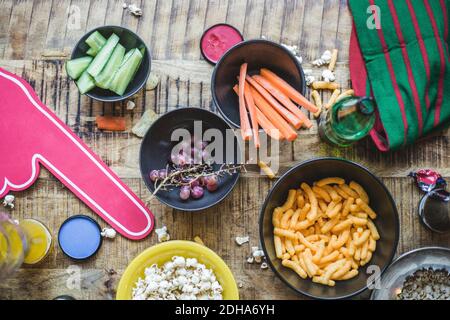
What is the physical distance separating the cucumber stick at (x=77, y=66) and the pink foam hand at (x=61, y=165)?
0.15 metres

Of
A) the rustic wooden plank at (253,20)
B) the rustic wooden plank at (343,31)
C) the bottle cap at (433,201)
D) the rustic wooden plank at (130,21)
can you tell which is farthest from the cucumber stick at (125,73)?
the bottle cap at (433,201)

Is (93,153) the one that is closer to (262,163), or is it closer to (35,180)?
(35,180)

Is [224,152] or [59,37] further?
[59,37]

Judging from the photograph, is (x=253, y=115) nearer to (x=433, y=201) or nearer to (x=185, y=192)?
(x=185, y=192)

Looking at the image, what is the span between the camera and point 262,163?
1542 millimetres

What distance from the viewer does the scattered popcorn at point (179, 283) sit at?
4.71 ft

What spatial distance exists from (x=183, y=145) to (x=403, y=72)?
2.13 ft

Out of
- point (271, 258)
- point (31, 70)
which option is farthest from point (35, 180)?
point (271, 258)

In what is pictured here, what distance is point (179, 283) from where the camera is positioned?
4.71 feet

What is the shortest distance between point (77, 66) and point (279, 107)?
56 cm

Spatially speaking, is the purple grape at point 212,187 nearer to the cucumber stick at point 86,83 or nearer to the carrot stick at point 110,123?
the carrot stick at point 110,123

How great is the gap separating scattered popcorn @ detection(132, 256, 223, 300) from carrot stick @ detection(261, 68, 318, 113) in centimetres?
51

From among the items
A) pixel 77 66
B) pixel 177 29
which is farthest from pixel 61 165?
pixel 177 29
